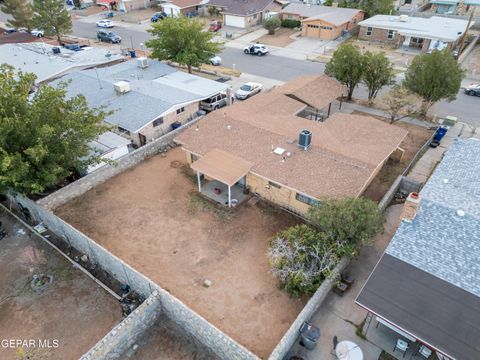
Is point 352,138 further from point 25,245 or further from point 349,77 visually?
point 25,245

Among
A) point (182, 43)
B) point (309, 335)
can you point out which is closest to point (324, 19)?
point (182, 43)

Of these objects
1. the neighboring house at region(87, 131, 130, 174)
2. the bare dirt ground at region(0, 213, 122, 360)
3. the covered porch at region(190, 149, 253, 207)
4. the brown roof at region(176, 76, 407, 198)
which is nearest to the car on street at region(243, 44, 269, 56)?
the brown roof at region(176, 76, 407, 198)

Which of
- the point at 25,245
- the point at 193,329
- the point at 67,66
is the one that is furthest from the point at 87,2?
the point at 193,329

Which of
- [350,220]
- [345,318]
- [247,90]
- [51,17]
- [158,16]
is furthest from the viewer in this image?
[158,16]

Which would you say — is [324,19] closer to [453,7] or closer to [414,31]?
[414,31]

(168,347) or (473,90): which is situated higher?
(473,90)

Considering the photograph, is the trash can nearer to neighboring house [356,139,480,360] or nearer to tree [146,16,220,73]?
neighboring house [356,139,480,360]
